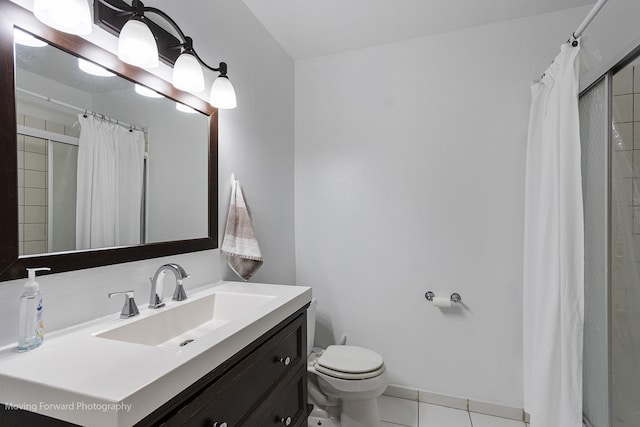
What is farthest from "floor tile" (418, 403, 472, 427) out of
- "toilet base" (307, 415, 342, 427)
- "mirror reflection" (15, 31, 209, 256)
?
"mirror reflection" (15, 31, 209, 256)

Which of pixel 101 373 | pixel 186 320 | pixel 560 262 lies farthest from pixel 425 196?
pixel 101 373

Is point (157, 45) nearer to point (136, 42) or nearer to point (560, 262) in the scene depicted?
point (136, 42)

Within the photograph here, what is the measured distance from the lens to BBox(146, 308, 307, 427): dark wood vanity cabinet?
2.32 ft

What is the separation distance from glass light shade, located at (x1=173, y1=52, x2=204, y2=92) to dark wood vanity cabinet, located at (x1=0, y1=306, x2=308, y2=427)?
1.00 m

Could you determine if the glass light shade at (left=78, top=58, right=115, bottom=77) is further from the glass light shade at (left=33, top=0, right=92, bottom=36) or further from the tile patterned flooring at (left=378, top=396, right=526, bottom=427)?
the tile patterned flooring at (left=378, top=396, right=526, bottom=427)

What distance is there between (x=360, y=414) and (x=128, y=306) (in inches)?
54.3

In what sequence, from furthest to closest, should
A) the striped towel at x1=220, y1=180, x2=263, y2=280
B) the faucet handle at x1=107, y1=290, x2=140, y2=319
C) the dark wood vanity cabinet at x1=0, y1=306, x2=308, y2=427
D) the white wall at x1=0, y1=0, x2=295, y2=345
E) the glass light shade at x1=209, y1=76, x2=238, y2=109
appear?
the striped towel at x1=220, y1=180, x2=263, y2=280
the glass light shade at x1=209, y1=76, x2=238, y2=109
the faucet handle at x1=107, y1=290, x2=140, y2=319
the white wall at x1=0, y1=0, x2=295, y2=345
the dark wood vanity cabinet at x1=0, y1=306, x2=308, y2=427

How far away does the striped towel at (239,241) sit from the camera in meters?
1.55

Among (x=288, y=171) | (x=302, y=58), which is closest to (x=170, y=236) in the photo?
(x=288, y=171)

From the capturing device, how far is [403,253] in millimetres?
2158

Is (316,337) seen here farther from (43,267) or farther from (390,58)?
(390,58)

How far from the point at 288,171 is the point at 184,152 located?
1.02m

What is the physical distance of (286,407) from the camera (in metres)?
1.20

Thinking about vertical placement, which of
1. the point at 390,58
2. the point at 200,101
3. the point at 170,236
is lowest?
the point at 170,236
